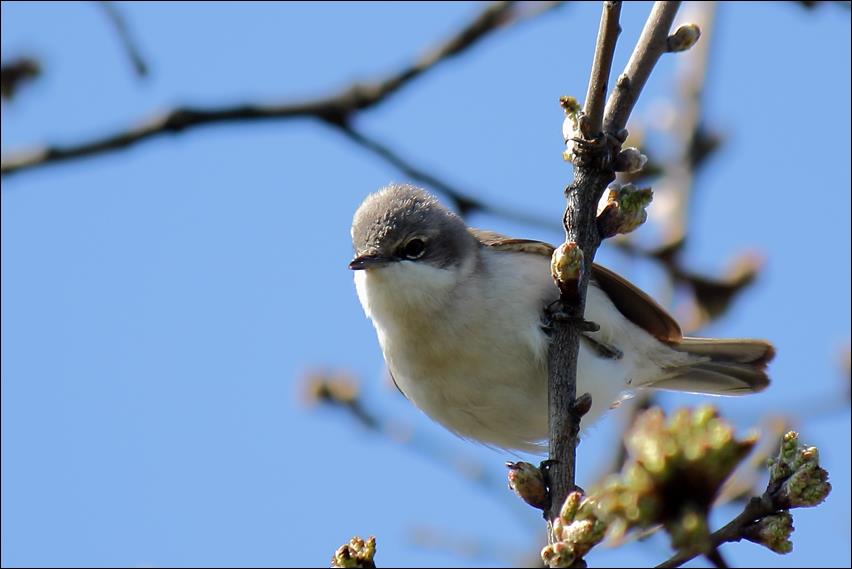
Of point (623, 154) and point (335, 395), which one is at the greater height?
point (335, 395)

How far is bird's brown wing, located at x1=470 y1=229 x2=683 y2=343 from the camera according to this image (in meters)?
4.70

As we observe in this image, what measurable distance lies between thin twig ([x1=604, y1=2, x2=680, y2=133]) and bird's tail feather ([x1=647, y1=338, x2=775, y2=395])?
291cm

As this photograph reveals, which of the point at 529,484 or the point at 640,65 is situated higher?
the point at 640,65

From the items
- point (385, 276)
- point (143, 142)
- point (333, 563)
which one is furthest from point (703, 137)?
point (333, 563)

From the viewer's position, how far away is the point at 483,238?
4.94 meters

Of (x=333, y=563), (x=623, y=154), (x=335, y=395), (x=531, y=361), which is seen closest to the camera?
(x=333, y=563)

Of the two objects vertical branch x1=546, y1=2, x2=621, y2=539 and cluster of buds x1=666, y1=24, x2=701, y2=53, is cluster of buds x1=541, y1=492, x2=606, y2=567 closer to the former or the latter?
vertical branch x1=546, y1=2, x2=621, y2=539

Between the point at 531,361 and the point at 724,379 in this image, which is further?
the point at 724,379

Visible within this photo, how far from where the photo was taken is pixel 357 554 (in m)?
2.25

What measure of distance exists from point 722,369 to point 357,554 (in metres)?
3.65

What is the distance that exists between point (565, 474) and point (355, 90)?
2237mm

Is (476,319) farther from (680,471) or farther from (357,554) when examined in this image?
(680,471)

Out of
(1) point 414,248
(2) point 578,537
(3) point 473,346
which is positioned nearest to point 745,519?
(2) point 578,537

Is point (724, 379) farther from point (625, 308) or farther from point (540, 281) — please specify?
point (540, 281)
